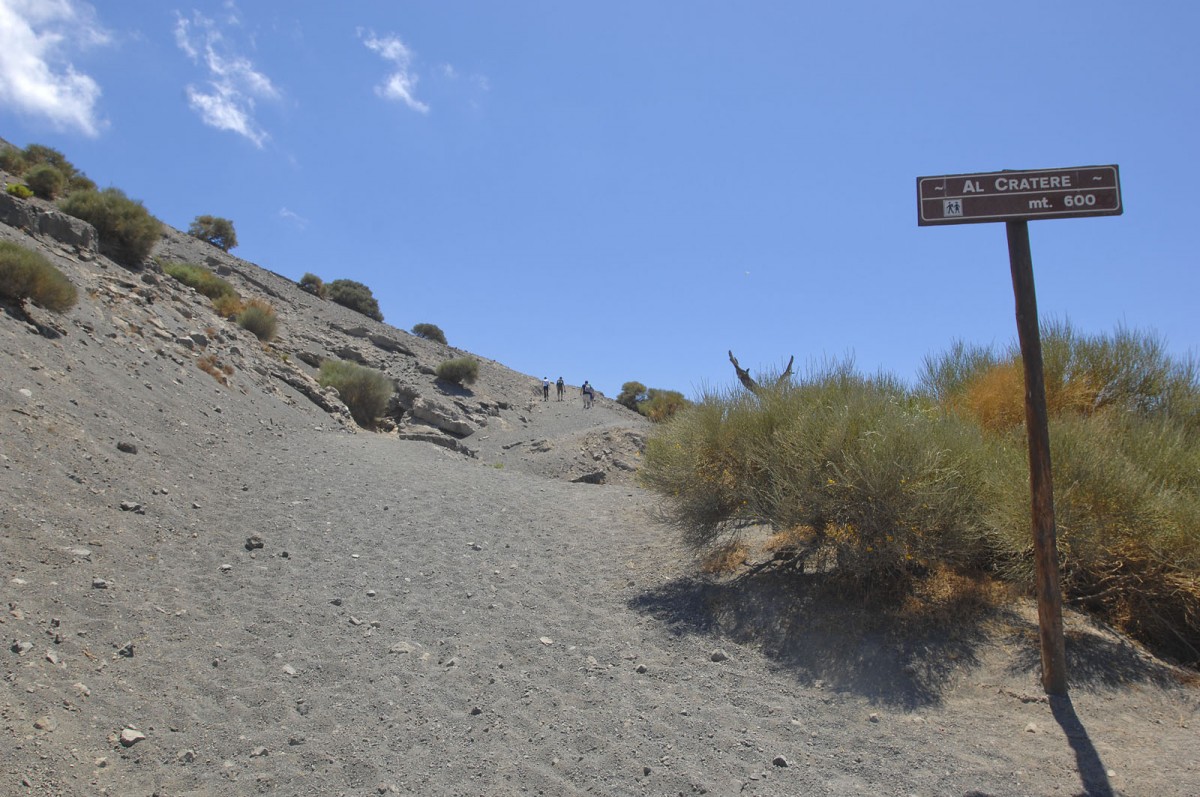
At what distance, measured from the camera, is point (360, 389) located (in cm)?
2283

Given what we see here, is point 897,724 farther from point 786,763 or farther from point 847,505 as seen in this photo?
point 847,505

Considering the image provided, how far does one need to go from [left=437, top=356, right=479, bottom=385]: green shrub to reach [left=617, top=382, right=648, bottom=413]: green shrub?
13773mm

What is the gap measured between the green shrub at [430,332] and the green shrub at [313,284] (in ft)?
22.6

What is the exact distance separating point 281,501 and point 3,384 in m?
3.30

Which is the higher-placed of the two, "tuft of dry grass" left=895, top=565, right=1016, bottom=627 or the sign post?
the sign post

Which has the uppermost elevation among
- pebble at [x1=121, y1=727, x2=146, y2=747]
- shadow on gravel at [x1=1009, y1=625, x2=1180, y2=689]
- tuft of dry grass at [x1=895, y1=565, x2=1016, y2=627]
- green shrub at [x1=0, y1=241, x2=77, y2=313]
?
green shrub at [x1=0, y1=241, x2=77, y2=313]

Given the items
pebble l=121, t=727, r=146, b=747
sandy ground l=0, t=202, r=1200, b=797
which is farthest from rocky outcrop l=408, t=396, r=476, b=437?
pebble l=121, t=727, r=146, b=747

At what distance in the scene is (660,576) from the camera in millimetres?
8680

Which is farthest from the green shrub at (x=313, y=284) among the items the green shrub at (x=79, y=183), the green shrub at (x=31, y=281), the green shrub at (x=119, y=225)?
the green shrub at (x=31, y=281)

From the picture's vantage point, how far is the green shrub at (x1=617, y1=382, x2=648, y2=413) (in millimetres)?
48875

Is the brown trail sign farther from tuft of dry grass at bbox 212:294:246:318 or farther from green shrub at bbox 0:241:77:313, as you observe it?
Answer: tuft of dry grass at bbox 212:294:246:318

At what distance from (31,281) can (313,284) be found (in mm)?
34211

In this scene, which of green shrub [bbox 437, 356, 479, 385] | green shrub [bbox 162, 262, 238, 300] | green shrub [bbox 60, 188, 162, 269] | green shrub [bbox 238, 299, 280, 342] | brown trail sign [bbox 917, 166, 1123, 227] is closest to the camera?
brown trail sign [bbox 917, 166, 1123, 227]

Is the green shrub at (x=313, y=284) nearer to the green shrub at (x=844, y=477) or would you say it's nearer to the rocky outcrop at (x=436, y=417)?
the rocky outcrop at (x=436, y=417)
